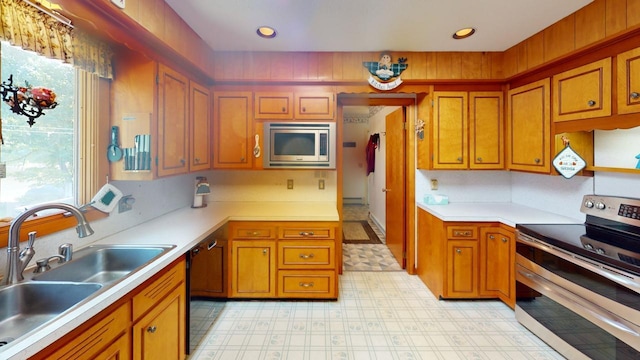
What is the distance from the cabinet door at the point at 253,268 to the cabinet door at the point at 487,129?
225cm

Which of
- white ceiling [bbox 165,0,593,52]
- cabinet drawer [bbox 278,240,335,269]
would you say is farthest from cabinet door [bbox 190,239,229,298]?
white ceiling [bbox 165,0,593,52]

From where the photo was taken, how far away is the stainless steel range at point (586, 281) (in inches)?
55.1

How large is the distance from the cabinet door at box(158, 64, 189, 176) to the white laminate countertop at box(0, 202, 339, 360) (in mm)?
436

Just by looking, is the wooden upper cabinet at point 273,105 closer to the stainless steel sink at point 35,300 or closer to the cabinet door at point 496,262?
the stainless steel sink at point 35,300

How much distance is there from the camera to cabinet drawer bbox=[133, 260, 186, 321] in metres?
1.22

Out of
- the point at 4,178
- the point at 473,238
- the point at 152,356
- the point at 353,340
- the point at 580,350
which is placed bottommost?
the point at 353,340

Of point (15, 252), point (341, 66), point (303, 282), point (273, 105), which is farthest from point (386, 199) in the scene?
point (15, 252)

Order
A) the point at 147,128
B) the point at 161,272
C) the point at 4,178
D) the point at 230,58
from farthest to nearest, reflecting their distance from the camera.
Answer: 1. the point at 230,58
2. the point at 147,128
3. the point at 161,272
4. the point at 4,178

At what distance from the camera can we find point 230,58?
258 centimetres

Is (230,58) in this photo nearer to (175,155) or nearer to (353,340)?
(175,155)

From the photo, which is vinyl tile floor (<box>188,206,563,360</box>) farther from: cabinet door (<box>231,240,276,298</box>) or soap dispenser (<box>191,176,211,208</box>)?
soap dispenser (<box>191,176,211,208</box>)

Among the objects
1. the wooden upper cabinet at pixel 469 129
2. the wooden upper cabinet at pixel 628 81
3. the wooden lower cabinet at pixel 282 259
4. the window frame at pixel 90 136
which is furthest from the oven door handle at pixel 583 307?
the window frame at pixel 90 136

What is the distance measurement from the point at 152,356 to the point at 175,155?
1.33 m

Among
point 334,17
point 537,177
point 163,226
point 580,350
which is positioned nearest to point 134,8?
point 334,17
